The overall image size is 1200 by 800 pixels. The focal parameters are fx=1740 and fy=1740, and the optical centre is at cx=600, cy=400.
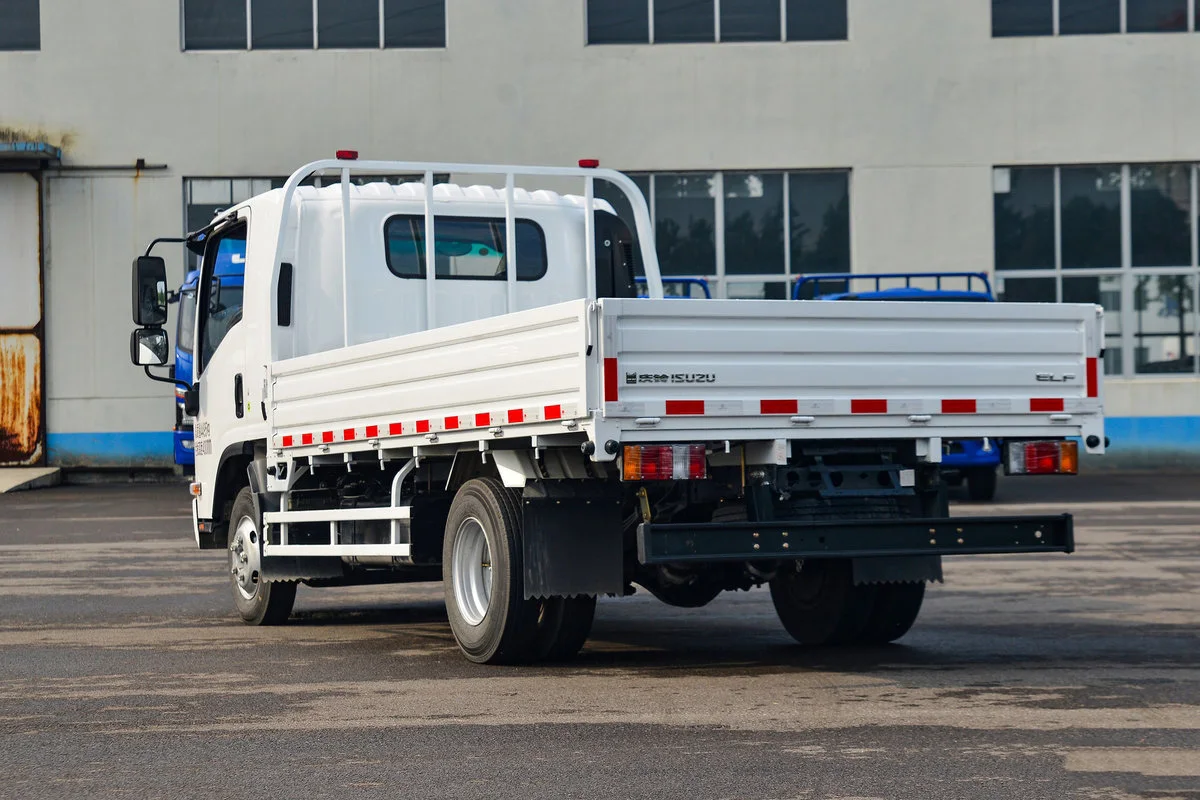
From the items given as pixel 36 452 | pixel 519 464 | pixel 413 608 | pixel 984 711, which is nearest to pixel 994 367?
pixel 984 711

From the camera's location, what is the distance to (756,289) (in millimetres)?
28828

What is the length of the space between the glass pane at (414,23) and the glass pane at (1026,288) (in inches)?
396

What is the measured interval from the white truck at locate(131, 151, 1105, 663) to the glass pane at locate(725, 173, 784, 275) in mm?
18214

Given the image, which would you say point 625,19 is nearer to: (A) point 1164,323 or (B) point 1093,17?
(B) point 1093,17

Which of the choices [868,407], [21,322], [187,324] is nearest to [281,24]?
[21,322]

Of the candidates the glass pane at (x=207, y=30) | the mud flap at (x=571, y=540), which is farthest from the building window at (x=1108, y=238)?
the mud flap at (x=571, y=540)

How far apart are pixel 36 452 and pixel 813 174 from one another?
13719 mm

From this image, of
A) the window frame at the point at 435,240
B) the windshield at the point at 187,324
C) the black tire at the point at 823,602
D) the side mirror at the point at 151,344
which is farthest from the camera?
the windshield at the point at 187,324

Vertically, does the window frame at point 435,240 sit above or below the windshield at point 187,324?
above

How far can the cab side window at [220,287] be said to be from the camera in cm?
1151

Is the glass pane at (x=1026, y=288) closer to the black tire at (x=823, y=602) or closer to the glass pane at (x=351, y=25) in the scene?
the glass pane at (x=351, y=25)

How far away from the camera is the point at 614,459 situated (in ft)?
24.8

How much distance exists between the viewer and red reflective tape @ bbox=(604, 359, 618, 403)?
7477 mm

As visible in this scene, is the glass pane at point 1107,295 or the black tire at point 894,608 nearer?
the black tire at point 894,608
